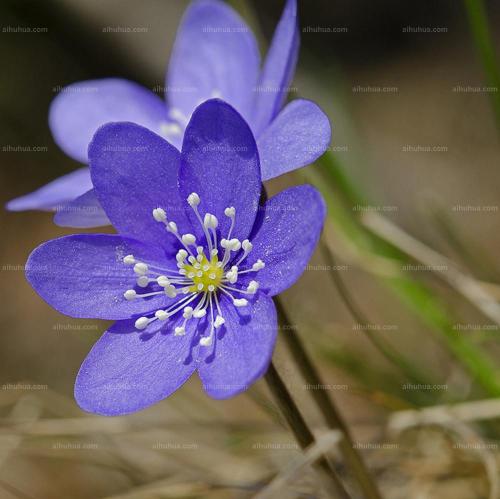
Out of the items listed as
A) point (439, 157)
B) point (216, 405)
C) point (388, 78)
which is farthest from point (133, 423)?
point (388, 78)

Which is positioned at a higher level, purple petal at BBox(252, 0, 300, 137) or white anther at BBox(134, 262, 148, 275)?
purple petal at BBox(252, 0, 300, 137)

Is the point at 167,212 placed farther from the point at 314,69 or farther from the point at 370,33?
the point at 370,33

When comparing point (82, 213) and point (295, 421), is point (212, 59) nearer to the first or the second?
point (82, 213)

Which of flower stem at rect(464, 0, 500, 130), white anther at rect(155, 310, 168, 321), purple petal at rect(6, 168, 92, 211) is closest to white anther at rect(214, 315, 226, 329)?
white anther at rect(155, 310, 168, 321)

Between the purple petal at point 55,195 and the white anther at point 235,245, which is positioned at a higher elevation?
the white anther at point 235,245

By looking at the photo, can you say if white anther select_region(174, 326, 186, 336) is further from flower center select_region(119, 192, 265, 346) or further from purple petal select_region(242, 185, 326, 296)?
purple petal select_region(242, 185, 326, 296)

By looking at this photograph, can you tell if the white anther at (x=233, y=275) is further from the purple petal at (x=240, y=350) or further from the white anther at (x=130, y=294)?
the white anther at (x=130, y=294)

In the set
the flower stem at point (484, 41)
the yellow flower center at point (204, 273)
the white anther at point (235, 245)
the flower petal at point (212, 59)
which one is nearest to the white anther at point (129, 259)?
the yellow flower center at point (204, 273)
